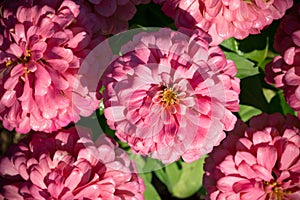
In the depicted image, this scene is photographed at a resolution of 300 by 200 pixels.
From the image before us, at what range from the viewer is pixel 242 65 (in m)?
1.09

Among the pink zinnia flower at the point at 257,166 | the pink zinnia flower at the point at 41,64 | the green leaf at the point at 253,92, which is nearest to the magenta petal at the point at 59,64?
the pink zinnia flower at the point at 41,64

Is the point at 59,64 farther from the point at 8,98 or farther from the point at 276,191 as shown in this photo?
the point at 276,191

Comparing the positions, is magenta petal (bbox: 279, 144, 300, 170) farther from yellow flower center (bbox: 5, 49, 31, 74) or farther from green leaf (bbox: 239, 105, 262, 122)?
yellow flower center (bbox: 5, 49, 31, 74)

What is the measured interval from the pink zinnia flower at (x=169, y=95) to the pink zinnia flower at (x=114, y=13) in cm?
12

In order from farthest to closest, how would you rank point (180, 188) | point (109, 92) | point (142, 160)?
point (180, 188), point (142, 160), point (109, 92)

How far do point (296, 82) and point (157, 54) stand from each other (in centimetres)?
25

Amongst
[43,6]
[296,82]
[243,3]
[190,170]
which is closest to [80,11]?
[43,6]

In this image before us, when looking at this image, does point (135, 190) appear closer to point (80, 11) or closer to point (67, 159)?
point (67, 159)

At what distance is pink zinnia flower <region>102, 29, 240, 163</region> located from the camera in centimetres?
82

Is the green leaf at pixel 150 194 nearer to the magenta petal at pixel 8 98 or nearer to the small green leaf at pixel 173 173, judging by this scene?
the small green leaf at pixel 173 173

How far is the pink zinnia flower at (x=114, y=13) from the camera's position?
3.14 feet

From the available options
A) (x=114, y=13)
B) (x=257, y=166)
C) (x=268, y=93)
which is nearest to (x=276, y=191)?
(x=257, y=166)

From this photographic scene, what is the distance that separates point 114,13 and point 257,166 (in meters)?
0.37

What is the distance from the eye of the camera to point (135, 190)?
3.04 feet
